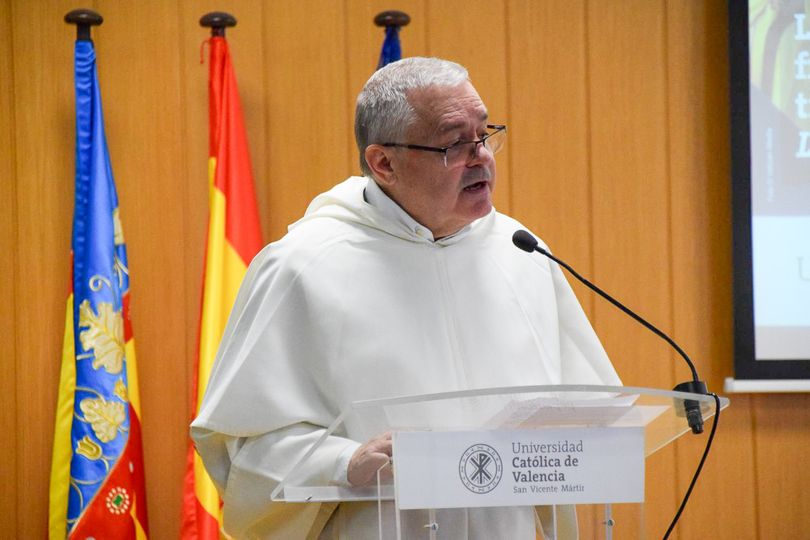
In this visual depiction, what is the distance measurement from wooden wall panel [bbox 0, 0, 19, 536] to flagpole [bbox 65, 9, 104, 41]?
1.05 ft

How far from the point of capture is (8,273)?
329 cm

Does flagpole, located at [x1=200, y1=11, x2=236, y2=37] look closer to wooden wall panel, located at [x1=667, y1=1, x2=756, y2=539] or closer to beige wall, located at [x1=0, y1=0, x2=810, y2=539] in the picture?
beige wall, located at [x1=0, y1=0, x2=810, y2=539]

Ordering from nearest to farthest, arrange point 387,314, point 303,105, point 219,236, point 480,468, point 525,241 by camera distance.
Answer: point 480,468 < point 525,241 < point 387,314 < point 219,236 < point 303,105

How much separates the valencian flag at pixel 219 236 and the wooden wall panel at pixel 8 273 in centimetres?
59

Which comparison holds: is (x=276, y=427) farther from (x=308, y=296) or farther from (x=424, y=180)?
(x=424, y=180)

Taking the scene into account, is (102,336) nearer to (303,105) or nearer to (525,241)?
(303,105)

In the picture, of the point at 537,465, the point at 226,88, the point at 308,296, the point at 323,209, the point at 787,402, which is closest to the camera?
the point at 537,465

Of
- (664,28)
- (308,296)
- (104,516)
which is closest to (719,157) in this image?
(664,28)

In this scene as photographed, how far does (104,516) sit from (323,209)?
4.45 feet

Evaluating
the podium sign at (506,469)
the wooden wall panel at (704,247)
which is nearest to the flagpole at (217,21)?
the wooden wall panel at (704,247)

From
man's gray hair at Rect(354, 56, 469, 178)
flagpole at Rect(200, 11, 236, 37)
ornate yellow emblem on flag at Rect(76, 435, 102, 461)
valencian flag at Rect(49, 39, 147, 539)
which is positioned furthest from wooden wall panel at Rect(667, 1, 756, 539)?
ornate yellow emblem on flag at Rect(76, 435, 102, 461)

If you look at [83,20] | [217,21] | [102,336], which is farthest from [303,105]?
[102,336]

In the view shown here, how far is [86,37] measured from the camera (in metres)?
3.16

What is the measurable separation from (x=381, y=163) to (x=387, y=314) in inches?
13.0
